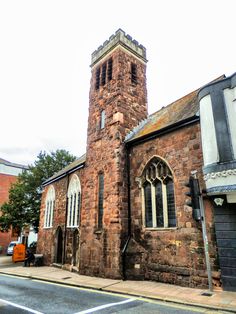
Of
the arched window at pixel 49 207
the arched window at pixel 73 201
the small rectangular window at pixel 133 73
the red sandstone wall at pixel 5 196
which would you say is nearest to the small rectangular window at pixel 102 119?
the small rectangular window at pixel 133 73

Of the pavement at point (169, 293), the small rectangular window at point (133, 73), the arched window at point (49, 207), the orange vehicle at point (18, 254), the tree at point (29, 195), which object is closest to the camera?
the pavement at point (169, 293)

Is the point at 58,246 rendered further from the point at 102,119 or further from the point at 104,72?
the point at 104,72

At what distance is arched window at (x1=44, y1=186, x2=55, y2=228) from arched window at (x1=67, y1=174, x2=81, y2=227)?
3.82m

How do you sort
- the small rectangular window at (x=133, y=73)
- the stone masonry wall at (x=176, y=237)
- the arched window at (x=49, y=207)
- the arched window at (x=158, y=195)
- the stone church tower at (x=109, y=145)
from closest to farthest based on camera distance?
1. the stone masonry wall at (x=176, y=237)
2. the arched window at (x=158, y=195)
3. the stone church tower at (x=109, y=145)
4. the small rectangular window at (x=133, y=73)
5. the arched window at (x=49, y=207)

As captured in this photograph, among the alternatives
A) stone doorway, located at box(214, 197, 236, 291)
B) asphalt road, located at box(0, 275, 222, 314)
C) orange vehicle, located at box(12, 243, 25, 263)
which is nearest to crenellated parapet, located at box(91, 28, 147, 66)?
stone doorway, located at box(214, 197, 236, 291)

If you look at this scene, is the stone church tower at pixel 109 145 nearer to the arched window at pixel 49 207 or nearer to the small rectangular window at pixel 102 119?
the small rectangular window at pixel 102 119

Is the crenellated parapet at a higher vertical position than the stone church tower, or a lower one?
higher

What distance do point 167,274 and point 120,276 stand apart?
86.9 inches

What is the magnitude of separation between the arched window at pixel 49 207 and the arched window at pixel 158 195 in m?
11.9

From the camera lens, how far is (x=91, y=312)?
5945 mm

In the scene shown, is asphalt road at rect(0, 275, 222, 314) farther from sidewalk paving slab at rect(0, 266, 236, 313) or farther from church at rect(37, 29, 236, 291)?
church at rect(37, 29, 236, 291)

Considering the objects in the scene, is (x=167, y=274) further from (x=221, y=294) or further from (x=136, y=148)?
(x=136, y=148)

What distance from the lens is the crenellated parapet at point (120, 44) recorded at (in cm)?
1556

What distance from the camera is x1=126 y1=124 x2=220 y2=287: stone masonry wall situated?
853 centimetres
